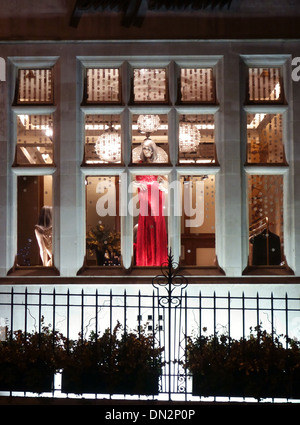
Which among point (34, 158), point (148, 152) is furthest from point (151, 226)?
point (34, 158)

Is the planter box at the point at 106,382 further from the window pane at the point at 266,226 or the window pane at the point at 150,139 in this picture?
the window pane at the point at 150,139

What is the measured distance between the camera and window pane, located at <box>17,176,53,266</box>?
29.9 ft

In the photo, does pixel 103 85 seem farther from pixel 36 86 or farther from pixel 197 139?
pixel 197 139

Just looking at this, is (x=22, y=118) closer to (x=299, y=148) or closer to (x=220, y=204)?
(x=220, y=204)

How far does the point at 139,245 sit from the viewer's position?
919 centimetres

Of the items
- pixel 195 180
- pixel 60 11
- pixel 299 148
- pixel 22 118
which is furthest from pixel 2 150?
pixel 299 148

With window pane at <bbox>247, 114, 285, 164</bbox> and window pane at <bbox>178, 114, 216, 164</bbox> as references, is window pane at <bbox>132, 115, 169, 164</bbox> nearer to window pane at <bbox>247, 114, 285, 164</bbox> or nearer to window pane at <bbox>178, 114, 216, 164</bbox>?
window pane at <bbox>178, 114, 216, 164</bbox>

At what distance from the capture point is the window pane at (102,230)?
9.05 m

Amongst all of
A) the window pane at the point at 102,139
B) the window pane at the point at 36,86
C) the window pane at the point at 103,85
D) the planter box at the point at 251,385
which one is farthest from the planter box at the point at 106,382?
the window pane at the point at 36,86

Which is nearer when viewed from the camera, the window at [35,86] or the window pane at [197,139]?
the window pane at [197,139]

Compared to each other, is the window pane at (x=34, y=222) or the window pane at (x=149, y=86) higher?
the window pane at (x=149, y=86)

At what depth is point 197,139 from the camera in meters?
9.15

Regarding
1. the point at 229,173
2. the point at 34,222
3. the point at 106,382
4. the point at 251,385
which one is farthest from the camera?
the point at 34,222

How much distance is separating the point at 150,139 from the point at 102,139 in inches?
33.8
